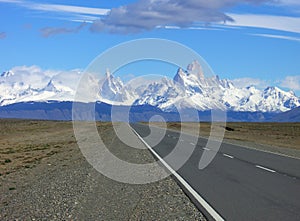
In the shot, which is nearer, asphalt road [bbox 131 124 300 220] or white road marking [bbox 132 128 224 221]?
white road marking [bbox 132 128 224 221]

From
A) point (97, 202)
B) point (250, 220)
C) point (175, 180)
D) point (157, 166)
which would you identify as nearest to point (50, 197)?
point (97, 202)

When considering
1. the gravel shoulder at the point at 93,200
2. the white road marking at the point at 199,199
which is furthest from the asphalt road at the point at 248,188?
the gravel shoulder at the point at 93,200

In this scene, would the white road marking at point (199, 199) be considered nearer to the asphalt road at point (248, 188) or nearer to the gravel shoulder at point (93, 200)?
the asphalt road at point (248, 188)

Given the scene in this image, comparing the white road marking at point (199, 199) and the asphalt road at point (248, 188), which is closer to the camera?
the white road marking at point (199, 199)

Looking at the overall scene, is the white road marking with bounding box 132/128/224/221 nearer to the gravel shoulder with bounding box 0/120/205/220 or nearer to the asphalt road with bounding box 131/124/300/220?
the asphalt road with bounding box 131/124/300/220

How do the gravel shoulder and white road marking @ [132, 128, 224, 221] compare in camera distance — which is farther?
the gravel shoulder

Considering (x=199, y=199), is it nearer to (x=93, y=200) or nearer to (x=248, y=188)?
(x=248, y=188)

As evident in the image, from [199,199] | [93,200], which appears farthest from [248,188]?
[93,200]

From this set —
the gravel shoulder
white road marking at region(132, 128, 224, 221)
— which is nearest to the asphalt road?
white road marking at region(132, 128, 224, 221)

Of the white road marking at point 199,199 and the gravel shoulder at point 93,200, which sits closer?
the white road marking at point 199,199

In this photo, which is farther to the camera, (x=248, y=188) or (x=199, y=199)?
(x=248, y=188)

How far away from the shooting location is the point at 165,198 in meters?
13.6

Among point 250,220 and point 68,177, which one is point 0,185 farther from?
point 250,220

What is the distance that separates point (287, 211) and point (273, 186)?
426cm
